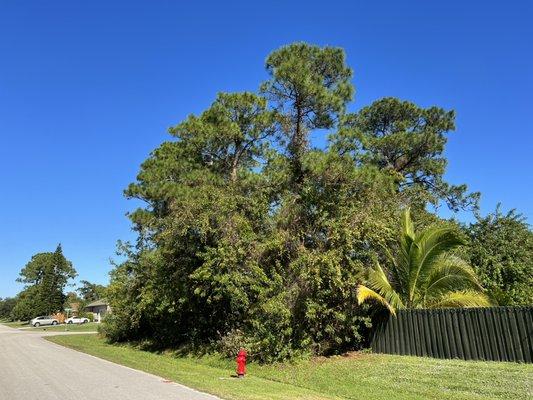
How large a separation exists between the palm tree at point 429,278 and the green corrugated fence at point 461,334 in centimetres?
87

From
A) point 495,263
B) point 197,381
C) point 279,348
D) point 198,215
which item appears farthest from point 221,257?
point 495,263

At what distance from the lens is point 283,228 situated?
19438mm

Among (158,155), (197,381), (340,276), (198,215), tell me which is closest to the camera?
(197,381)

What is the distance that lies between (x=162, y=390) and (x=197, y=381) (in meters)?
1.79

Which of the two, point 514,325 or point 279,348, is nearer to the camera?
point 514,325

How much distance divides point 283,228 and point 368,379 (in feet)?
24.9

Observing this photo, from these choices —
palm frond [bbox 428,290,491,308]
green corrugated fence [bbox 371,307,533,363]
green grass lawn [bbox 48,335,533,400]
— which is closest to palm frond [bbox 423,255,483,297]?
palm frond [bbox 428,290,491,308]

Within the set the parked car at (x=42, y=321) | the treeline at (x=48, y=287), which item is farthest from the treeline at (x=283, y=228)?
the treeline at (x=48, y=287)

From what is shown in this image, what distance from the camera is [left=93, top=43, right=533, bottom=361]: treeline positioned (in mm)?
17203

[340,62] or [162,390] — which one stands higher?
[340,62]

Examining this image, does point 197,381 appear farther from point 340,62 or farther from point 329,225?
point 340,62

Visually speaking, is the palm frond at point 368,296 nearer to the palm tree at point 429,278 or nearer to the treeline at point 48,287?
the palm tree at point 429,278

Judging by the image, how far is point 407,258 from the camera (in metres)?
17.1

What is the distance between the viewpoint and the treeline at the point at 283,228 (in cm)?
1720
